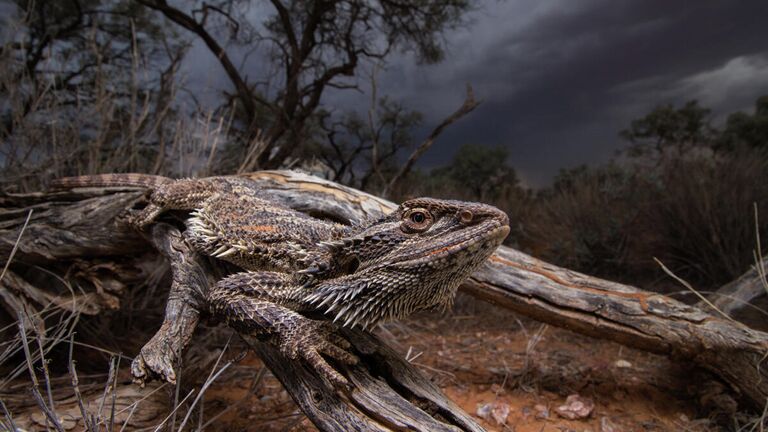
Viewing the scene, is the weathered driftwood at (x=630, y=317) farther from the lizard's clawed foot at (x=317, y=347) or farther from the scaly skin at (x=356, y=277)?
the lizard's clawed foot at (x=317, y=347)

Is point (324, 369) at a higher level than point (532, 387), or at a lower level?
higher

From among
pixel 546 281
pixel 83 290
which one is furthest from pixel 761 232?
pixel 83 290

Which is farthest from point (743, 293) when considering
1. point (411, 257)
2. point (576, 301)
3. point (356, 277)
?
point (356, 277)

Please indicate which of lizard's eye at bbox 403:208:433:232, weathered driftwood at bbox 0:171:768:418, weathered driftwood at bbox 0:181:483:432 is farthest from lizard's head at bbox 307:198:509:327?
weathered driftwood at bbox 0:171:768:418

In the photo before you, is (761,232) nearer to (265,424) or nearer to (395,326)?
(395,326)

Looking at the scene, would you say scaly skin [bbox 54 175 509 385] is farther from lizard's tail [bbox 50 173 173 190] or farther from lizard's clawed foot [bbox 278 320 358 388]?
lizard's tail [bbox 50 173 173 190]

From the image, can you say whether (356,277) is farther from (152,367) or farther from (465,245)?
(152,367)

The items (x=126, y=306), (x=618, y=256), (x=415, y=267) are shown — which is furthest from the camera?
(x=618, y=256)
